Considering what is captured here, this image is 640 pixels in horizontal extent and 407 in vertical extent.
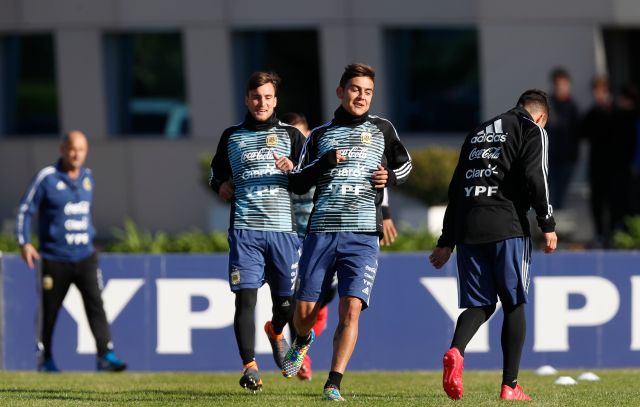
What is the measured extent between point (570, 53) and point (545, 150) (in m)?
11.7

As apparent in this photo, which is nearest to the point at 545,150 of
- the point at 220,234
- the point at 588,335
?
the point at 588,335

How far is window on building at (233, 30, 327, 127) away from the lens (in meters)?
22.7

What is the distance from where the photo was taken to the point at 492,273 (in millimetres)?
9508

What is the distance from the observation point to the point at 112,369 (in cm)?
1270

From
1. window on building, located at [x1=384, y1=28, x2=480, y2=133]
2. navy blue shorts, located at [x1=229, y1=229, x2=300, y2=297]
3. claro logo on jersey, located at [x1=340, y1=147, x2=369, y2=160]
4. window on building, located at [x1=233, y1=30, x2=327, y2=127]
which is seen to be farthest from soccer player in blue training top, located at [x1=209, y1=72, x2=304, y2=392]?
window on building, located at [x1=233, y1=30, x2=327, y2=127]

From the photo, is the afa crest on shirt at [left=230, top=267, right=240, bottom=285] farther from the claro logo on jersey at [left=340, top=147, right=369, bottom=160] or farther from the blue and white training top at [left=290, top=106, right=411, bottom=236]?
the claro logo on jersey at [left=340, top=147, right=369, bottom=160]

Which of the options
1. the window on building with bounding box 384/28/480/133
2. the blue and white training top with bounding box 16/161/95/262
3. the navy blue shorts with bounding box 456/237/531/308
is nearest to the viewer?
the navy blue shorts with bounding box 456/237/531/308

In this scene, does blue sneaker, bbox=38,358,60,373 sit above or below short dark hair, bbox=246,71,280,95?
below

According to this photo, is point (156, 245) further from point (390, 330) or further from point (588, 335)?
point (588, 335)

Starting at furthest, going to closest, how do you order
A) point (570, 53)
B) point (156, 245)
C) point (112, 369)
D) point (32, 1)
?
1. point (32, 1)
2. point (570, 53)
3. point (156, 245)
4. point (112, 369)

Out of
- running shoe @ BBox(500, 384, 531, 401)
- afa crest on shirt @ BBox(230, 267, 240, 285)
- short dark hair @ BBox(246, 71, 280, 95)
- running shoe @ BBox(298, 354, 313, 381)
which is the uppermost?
short dark hair @ BBox(246, 71, 280, 95)

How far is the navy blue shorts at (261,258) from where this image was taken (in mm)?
9914

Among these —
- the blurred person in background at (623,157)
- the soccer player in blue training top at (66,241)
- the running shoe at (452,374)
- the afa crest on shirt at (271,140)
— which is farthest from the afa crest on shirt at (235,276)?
the blurred person in background at (623,157)

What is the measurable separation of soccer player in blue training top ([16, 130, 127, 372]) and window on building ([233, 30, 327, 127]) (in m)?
10.2
